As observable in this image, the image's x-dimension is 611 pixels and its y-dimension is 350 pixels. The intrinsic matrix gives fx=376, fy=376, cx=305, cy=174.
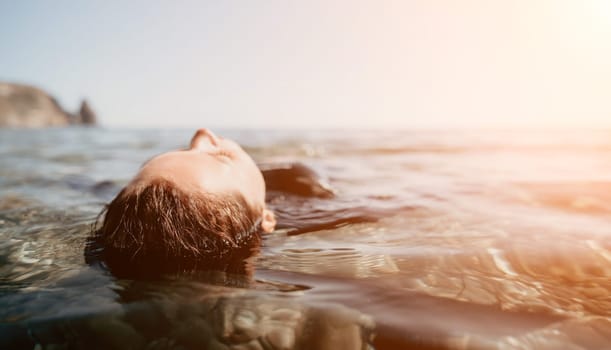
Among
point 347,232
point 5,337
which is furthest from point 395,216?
point 5,337

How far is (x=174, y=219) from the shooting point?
2.11 meters

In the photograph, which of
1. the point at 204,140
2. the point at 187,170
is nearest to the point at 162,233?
the point at 187,170

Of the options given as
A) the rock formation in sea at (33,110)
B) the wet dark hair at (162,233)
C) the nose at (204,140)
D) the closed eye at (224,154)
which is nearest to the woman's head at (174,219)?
the wet dark hair at (162,233)

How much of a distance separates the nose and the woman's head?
56 cm

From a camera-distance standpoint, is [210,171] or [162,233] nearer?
[162,233]

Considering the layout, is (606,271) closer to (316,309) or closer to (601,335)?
(601,335)

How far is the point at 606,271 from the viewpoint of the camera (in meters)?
1.98

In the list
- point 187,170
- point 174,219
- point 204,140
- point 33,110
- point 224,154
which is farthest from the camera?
point 33,110

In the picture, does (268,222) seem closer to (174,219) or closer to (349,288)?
(174,219)

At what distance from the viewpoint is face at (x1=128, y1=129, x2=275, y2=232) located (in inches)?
89.3

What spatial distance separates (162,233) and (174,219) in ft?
0.35

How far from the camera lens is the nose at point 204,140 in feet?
10.3

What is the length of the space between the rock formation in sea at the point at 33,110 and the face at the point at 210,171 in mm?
117292

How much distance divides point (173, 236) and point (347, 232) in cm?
134
